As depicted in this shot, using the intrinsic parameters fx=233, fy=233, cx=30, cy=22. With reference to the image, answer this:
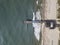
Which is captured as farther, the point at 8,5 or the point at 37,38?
the point at 8,5

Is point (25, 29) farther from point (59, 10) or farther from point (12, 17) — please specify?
point (59, 10)

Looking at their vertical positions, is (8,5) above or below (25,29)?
above

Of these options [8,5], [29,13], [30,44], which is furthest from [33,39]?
[8,5]

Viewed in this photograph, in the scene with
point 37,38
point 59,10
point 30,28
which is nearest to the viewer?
point 59,10

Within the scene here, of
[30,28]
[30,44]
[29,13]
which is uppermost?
[29,13]

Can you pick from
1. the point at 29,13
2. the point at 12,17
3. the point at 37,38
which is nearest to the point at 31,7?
the point at 29,13

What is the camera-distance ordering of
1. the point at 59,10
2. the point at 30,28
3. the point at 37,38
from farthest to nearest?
the point at 30,28
the point at 37,38
the point at 59,10
